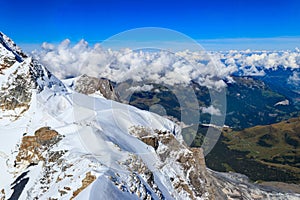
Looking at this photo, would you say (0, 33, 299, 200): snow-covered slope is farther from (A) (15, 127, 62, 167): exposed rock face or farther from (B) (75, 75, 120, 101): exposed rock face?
(B) (75, 75, 120, 101): exposed rock face

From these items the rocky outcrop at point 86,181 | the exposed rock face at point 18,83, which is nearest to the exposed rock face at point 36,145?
the exposed rock face at point 18,83

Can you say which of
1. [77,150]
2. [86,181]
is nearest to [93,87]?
[77,150]

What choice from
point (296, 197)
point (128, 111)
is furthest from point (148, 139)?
point (296, 197)

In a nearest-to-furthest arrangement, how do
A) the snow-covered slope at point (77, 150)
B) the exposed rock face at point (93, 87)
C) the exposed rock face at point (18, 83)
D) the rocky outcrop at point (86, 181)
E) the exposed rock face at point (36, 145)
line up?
the rocky outcrop at point (86, 181)
the snow-covered slope at point (77, 150)
the exposed rock face at point (36, 145)
the exposed rock face at point (18, 83)
the exposed rock face at point (93, 87)

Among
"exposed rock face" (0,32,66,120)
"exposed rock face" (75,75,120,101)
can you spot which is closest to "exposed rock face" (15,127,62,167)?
"exposed rock face" (0,32,66,120)

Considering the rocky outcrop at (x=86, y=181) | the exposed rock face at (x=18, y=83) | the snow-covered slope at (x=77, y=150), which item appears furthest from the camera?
the exposed rock face at (x=18, y=83)

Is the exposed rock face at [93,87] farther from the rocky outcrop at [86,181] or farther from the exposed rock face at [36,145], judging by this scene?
the rocky outcrop at [86,181]

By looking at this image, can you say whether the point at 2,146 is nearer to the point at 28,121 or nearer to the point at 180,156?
the point at 28,121

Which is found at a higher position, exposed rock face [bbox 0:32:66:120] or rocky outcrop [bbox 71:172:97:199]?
exposed rock face [bbox 0:32:66:120]
